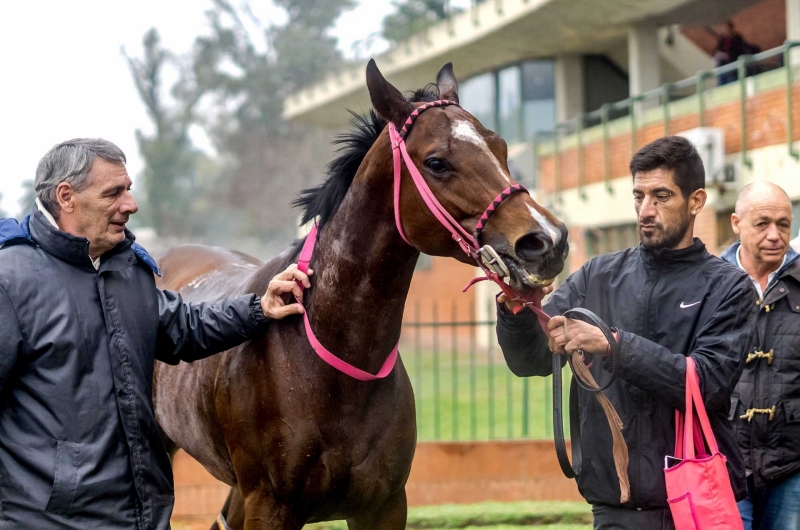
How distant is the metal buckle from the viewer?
2852 mm

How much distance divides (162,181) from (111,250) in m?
48.0

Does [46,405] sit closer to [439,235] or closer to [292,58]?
[439,235]

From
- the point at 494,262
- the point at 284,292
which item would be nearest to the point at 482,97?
the point at 284,292

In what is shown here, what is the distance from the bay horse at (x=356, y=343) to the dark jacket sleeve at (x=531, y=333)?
318 millimetres

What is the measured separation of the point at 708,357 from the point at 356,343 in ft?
3.96

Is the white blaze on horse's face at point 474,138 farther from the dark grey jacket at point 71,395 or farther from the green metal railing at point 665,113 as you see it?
the green metal railing at point 665,113

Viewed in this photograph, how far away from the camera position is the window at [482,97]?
2325cm

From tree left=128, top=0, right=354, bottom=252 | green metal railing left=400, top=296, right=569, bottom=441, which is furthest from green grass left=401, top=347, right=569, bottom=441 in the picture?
tree left=128, top=0, right=354, bottom=252

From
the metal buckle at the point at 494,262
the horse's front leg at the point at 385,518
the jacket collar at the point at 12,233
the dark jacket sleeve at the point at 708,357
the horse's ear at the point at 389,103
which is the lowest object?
the horse's front leg at the point at 385,518

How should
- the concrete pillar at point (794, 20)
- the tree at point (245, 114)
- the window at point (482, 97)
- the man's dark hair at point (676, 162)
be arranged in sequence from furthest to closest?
1. the tree at point (245, 114)
2. the window at point (482, 97)
3. the concrete pillar at point (794, 20)
4. the man's dark hair at point (676, 162)

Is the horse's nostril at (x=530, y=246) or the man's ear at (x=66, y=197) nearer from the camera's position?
the horse's nostril at (x=530, y=246)

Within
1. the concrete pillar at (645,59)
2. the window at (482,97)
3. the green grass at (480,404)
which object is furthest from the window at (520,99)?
the green grass at (480,404)

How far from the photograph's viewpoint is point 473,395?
8.95 metres

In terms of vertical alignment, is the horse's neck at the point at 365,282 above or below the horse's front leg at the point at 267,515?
above
